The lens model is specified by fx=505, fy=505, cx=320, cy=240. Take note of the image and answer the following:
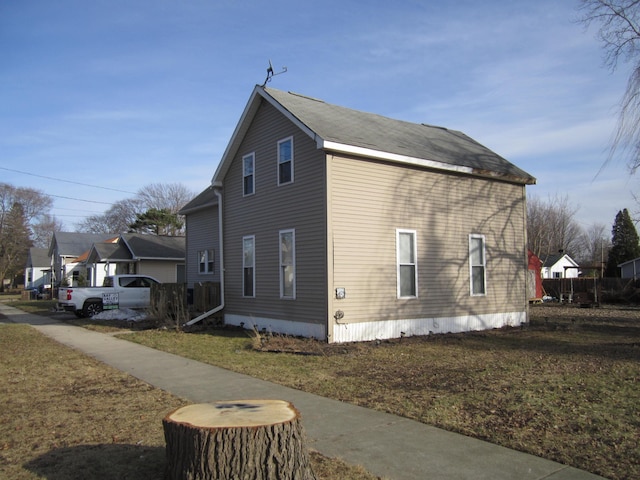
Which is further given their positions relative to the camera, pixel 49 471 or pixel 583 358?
pixel 583 358

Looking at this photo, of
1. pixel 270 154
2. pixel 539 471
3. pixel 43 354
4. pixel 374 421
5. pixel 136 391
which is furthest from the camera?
pixel 270 154

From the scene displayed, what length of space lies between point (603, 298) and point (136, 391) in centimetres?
3099

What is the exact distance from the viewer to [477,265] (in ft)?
51.4

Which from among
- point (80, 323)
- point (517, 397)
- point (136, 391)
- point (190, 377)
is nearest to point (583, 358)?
point (517, 397)

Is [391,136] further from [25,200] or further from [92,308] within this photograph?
[25,200]

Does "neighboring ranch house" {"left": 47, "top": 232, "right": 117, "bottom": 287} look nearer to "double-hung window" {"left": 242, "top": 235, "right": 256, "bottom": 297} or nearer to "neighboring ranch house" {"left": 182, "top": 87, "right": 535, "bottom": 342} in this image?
"double-hung window" {"left": 242, "top": 235, "right": 256, "bottom": 297}

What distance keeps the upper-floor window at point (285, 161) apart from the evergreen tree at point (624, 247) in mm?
42183

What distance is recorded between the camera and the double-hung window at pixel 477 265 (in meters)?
15.5

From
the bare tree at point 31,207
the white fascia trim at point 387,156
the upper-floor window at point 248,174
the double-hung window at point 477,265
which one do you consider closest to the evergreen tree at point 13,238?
the bare tree at point 31,207

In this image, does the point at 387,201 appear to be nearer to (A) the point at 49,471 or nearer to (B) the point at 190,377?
(B) the point at 190,377

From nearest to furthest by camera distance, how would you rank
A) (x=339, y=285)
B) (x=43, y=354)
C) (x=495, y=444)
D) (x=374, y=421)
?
(x=495, y=444) → (x=374, y=421) → (x=43, y=354) → (x=339, y=285)

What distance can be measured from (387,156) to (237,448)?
34.2 ft

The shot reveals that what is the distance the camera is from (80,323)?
62.5 ft

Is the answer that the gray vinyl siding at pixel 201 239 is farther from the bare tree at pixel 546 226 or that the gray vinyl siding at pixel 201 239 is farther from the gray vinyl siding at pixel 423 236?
the bare tree at pixel 546 226
